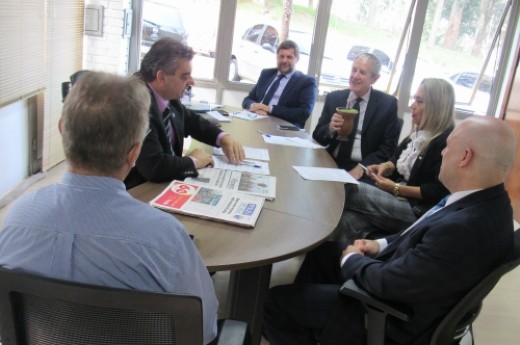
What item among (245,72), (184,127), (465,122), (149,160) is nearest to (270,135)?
(184,127)

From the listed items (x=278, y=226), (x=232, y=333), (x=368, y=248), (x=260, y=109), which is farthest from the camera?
(x=260, y=109)

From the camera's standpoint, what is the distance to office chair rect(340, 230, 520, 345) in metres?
1.21

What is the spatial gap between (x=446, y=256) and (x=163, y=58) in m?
1.29

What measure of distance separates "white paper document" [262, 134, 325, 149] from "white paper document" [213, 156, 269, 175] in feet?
1.71

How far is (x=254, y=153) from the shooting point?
2.42 m

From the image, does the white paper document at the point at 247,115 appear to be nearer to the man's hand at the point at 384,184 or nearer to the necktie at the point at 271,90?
the necktie at the point at 271,90

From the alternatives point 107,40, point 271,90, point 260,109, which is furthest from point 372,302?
point 107,40

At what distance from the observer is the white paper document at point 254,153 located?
7.66ft

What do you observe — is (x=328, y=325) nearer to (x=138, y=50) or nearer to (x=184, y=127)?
(x=184, y=127)

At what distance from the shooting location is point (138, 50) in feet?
15.9

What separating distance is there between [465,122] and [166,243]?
1.06 metres

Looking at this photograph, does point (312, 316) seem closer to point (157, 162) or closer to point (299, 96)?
point (157, 162)

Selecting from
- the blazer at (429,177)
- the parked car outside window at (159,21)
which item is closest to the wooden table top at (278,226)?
the blazer at (429,177)

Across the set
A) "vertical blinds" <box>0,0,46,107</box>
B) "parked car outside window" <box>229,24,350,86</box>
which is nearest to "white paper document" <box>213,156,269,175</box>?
"vertical blinds" <box>0,0,46,107</box>
